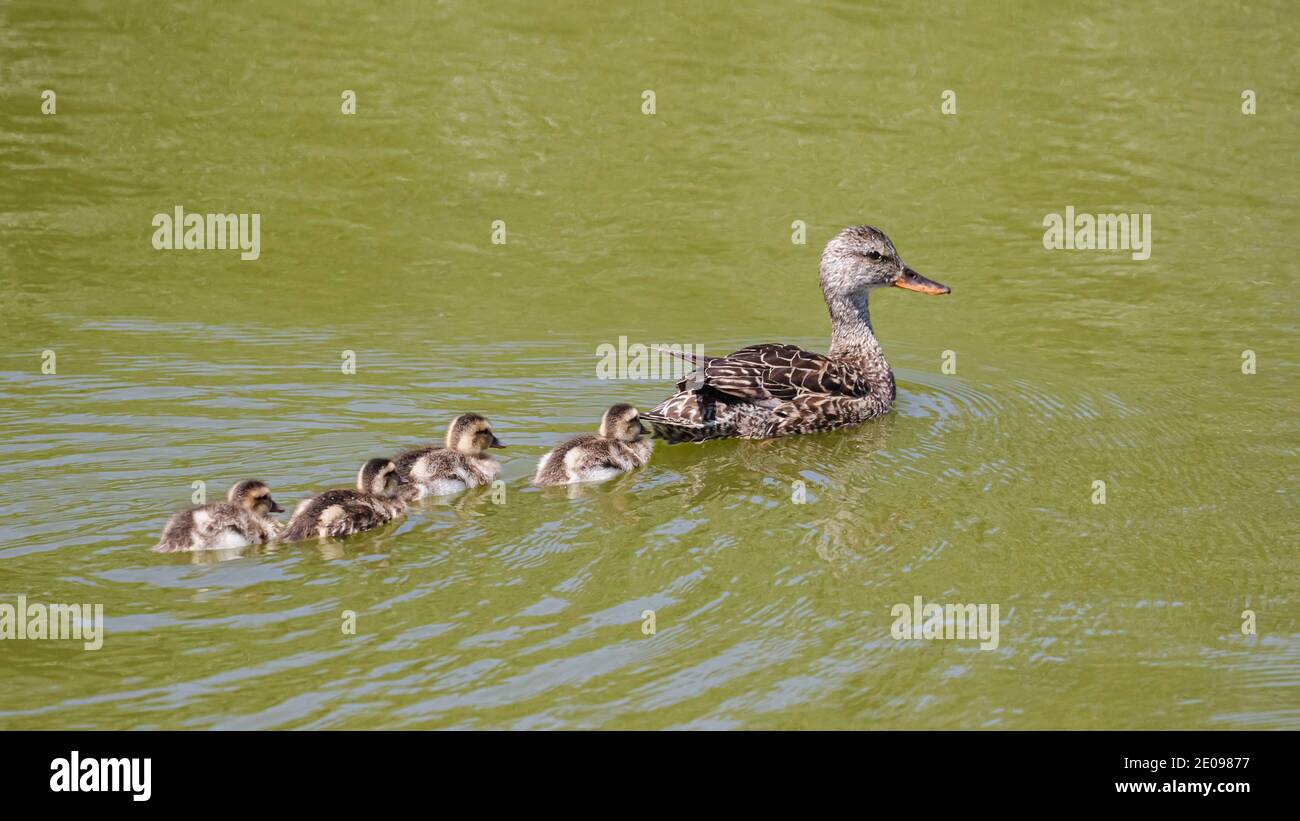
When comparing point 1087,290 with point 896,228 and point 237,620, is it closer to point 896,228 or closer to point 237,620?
point 896,228

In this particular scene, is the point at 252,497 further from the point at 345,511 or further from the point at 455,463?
the point at 455,463

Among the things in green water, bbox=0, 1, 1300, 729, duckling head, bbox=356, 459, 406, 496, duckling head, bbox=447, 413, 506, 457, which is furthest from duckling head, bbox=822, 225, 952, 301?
duckling head, bbox=356, 459, 406, 496

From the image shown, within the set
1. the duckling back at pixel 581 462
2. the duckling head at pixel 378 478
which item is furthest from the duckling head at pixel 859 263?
the duckling head at pixel 378 478

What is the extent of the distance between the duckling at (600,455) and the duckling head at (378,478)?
684 mm

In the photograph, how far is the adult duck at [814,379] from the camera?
7.47 metres

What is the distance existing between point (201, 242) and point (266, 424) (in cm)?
317

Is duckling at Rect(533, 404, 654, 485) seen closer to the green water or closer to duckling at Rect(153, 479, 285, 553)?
the green water

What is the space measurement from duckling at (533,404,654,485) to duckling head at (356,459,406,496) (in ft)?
2.24

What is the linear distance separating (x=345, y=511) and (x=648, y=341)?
3.30 metres

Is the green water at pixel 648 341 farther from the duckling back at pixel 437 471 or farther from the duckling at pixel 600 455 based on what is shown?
the duckling at pixel 600 455

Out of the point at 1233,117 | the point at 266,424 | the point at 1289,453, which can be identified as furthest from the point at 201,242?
the point at 1233,117

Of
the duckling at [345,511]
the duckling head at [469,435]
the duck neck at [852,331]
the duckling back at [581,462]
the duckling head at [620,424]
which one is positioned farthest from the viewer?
the duck neck at [852,331]

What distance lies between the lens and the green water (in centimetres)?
507

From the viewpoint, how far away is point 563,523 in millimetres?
6266
